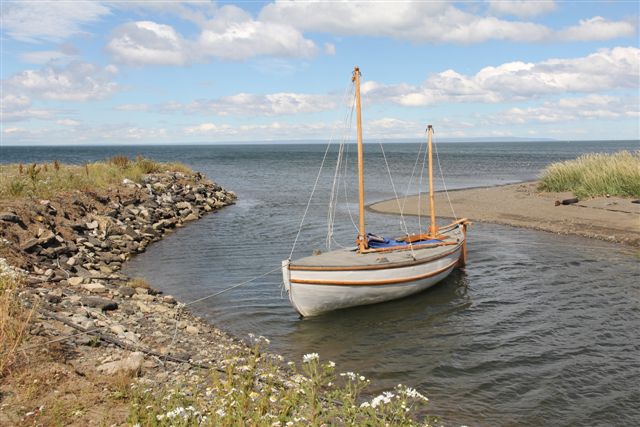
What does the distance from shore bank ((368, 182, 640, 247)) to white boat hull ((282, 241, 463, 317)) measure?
14.1 meters

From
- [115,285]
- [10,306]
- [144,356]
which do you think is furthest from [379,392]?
[115,285]

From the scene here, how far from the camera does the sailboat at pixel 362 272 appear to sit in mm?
14141

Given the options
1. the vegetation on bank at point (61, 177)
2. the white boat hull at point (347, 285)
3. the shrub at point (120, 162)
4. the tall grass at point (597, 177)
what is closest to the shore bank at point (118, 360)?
the vegetation on bank at point (61, 177)

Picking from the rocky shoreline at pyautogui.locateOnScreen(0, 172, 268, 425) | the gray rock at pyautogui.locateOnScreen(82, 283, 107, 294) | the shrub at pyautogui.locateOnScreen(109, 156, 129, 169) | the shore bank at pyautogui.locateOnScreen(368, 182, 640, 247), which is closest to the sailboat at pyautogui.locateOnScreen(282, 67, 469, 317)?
the rocky shoreline at pyautogui.locateOnScreen(0, 172, 268, 425)

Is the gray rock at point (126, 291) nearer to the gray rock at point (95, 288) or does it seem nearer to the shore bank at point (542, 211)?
the gray rock at point (95, 288)

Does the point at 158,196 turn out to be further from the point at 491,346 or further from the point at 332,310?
the point at 491,346

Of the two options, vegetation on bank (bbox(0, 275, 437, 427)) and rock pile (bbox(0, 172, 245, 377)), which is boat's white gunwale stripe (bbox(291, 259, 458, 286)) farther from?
vegetation on bank (bbox(0, 275, 437, 427))

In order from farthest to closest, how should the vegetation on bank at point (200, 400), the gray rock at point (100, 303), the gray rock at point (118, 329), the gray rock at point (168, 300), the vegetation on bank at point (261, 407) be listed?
the gray rock at point (168, 300), the gray rock at point (100, 303), the gray rock at point (118, 329), the vegetation on bank at point (200, 400), the vegetation on bank at point (261, 407)

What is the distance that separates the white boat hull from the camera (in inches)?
555

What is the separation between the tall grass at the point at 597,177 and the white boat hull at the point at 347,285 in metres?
23.3

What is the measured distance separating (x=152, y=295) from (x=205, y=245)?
32.4 feet

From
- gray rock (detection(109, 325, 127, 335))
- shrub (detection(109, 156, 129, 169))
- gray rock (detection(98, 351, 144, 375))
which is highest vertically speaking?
shrub (detection(109, 156, 129, 169))

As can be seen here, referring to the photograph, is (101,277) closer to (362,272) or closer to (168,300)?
(168,300)

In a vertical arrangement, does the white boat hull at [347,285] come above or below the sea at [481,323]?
above
